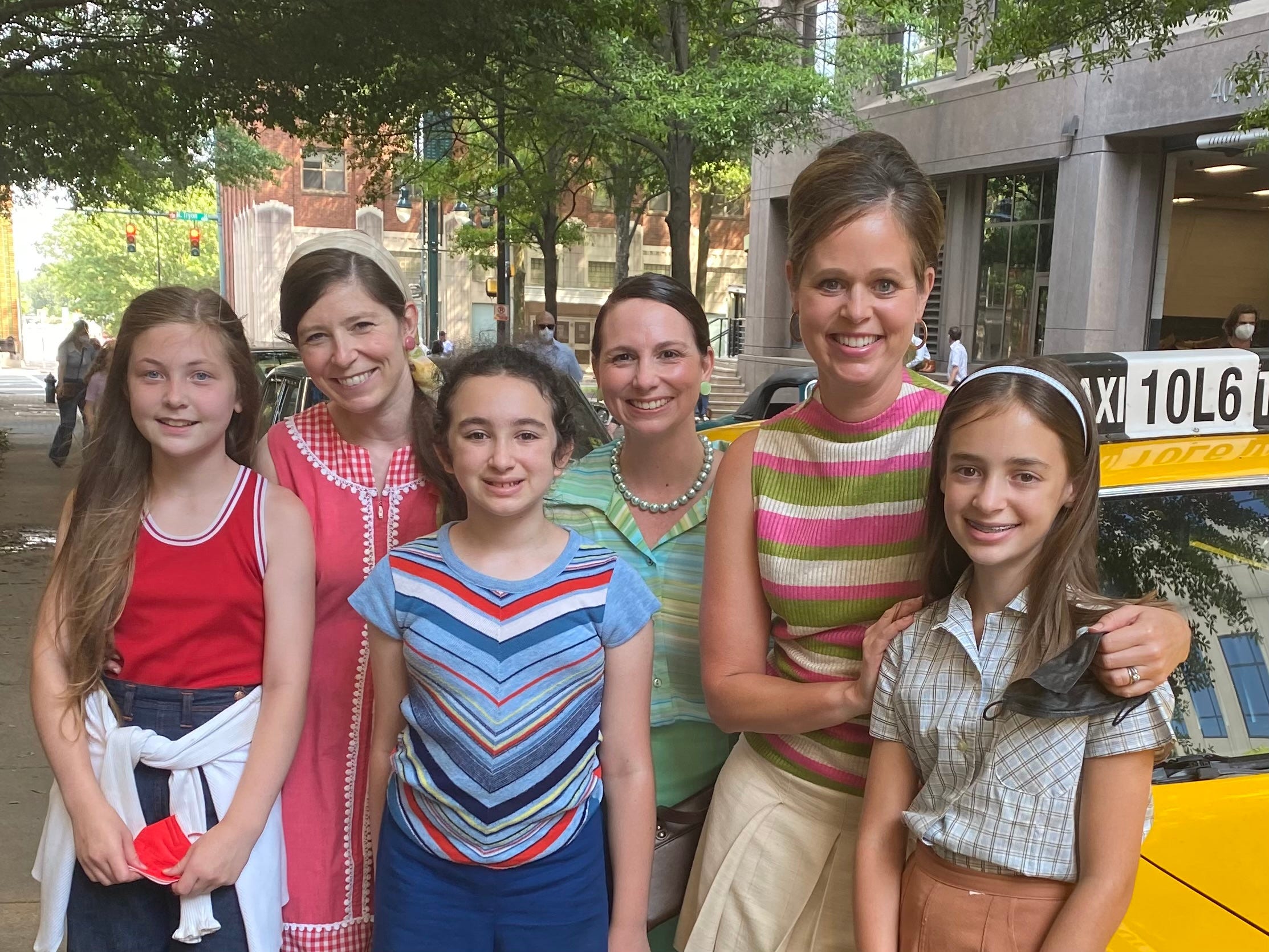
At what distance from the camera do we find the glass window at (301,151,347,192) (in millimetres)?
44312

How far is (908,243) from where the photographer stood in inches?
68.2

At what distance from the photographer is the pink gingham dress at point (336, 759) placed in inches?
83.4

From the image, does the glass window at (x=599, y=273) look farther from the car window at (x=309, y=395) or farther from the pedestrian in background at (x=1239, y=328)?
the car window at (x=309, y=395)

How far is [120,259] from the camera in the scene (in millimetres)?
72188

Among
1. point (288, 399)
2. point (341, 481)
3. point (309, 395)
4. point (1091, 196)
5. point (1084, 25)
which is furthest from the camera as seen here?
point (1091, 196)

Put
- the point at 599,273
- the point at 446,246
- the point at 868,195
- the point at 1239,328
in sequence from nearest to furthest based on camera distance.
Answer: the point at 868,195, the point at 1239,328, the point at 446,246, the point at 599,273

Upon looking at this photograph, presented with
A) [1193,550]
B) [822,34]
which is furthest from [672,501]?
[822,34]

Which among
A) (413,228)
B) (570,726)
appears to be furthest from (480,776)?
(413,228)

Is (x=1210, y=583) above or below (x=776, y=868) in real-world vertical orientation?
above

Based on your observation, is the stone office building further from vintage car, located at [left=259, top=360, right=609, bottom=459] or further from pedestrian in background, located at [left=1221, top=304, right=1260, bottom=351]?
vintage car, located at [left=259, top=360, right=609, bottom=459]

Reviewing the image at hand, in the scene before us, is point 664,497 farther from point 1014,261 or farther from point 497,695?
point 1014,261

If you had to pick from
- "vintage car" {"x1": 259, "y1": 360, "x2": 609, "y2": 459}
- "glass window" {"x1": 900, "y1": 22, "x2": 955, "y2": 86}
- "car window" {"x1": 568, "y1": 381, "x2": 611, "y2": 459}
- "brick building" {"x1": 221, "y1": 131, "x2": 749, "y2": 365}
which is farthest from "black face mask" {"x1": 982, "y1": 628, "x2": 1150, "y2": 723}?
"brick building" {"x1": 221, "y1": 131, "x2": 749, "y2": 365}

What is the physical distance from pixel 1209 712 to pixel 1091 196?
1712 centimetres

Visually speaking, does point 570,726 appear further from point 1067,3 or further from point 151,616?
point 1067,3
